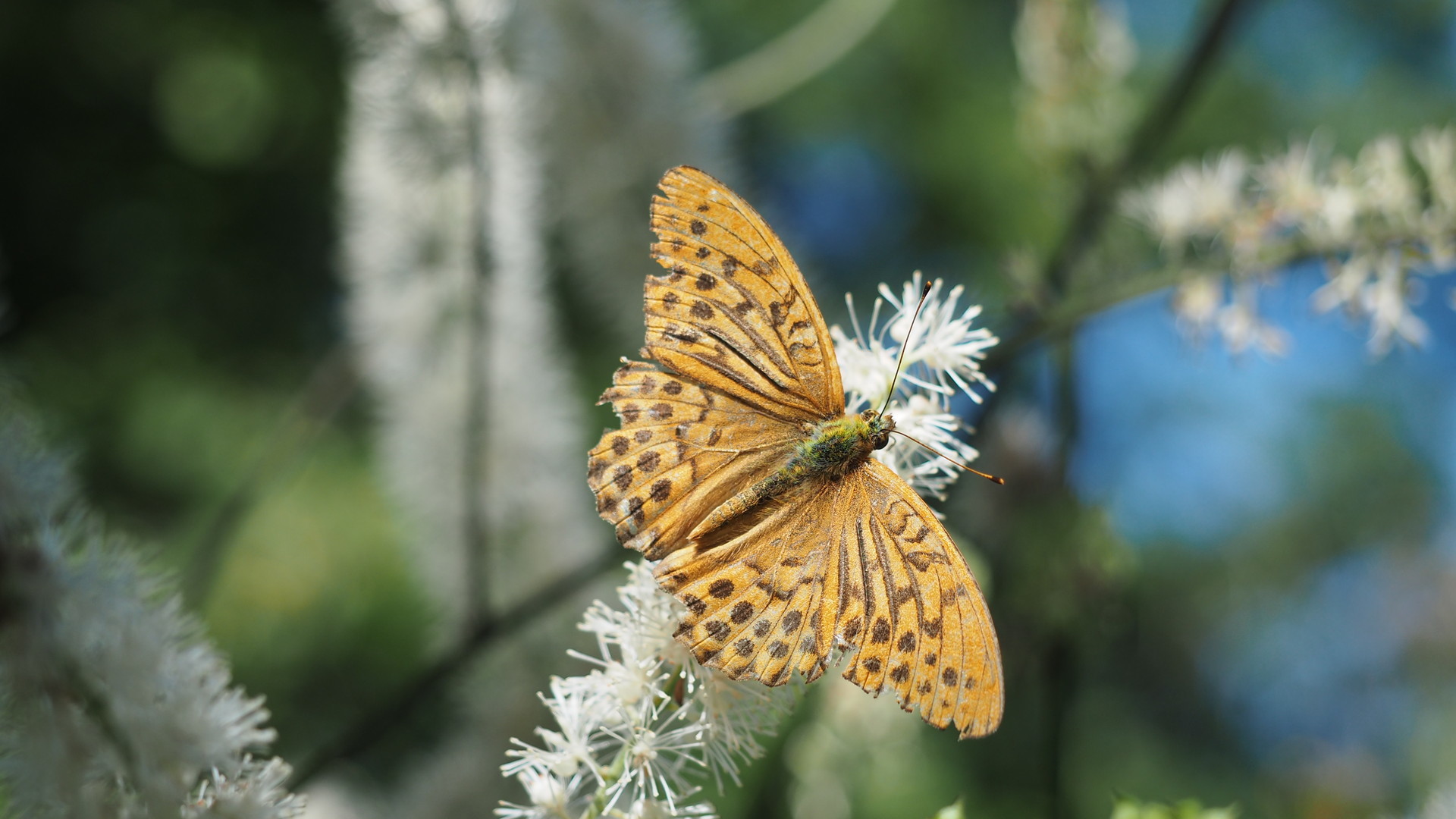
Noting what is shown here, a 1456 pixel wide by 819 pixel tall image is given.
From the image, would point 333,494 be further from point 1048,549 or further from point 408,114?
point 1048,549

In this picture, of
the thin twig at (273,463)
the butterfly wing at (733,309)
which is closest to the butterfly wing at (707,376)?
the butterfly wing at (733,309)

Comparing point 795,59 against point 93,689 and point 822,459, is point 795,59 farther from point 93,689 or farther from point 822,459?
point 93,689

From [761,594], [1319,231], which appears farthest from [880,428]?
[1319,231]

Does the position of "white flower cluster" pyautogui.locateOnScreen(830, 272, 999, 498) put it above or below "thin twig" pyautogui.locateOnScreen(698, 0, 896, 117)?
below

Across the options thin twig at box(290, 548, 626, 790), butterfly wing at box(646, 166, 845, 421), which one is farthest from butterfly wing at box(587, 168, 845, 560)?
thin twig at box(290, 548, 626, 790)

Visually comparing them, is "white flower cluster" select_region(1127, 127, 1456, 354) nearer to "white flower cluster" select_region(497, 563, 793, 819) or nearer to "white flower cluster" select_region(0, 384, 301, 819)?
"white flower cluster" select_region(497, 563, 793, 819)

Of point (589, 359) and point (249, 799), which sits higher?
point (589, 359)
